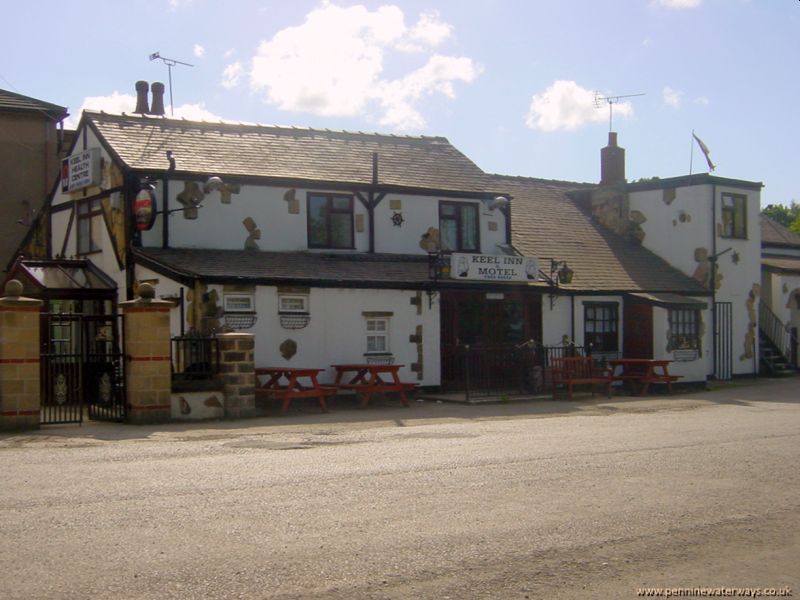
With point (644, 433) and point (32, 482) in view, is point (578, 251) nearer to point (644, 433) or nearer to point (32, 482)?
point (644, 433)

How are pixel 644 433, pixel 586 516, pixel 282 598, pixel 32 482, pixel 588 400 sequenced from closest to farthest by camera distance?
pixel 282 598 → pixel 586 516 → pixel 32 482 → pixel 644 433 → pixel 588 400

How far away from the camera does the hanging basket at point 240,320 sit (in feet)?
71.3

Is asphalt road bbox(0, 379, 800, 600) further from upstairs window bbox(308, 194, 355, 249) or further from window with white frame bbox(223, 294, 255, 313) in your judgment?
upstairs window bbox(308, 194, 355, 249)

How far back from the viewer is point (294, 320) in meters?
22.7

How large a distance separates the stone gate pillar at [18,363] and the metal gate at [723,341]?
2208cm

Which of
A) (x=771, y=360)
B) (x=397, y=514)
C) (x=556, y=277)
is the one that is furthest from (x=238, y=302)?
(x=771, y=360)

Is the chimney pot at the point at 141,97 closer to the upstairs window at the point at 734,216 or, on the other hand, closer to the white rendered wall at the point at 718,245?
the white rendered wall at the point at 718,245

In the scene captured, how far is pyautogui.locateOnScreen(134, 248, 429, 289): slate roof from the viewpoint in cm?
2202

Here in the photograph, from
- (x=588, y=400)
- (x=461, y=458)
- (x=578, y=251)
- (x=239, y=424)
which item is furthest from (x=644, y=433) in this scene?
(x=578, y=251)

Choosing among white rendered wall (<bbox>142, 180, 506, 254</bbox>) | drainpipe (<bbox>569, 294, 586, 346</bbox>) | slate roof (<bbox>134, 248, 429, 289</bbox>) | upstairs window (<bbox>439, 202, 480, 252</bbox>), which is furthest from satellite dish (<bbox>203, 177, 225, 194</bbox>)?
drainpipe (<bbox>569, 294, 586, 346</bbox>)

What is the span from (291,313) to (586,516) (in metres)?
14.5

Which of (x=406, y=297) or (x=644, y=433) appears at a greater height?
(x=406, y=297)

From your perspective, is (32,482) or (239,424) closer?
(32,482)

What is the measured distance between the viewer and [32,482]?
10.5m
